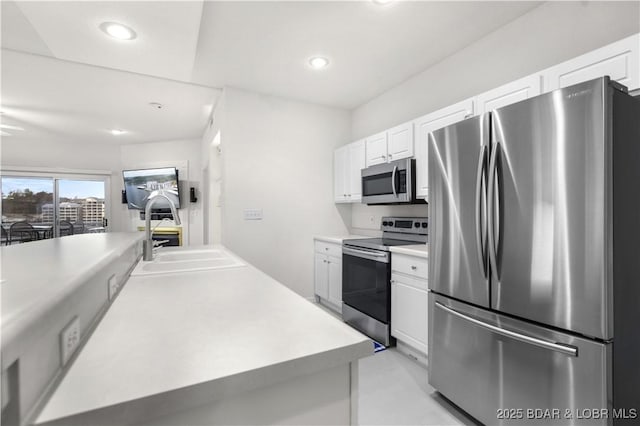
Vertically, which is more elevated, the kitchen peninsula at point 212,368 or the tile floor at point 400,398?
the kitchen peninsula at point 212,368

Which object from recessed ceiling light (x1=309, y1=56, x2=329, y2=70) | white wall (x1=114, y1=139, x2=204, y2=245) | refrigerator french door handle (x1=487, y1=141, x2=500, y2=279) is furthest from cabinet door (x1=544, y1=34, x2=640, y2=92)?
white wall (x1=114, y1=139, x2=204, y2=245)

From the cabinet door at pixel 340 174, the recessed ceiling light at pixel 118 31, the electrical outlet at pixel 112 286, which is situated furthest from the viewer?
the cabinet door at pixel 340 174

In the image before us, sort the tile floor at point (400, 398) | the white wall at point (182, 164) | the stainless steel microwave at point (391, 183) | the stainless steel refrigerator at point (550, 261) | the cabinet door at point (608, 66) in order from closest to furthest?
the stainless steel refrigerator at point (550, 261), the cabinet door at point (608, 66), the tile floor at point (400, 398), the stainless steel microwave at point (391, 183), the white wall at point (182, 164)

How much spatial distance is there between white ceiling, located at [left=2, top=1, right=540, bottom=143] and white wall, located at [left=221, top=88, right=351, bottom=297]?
9.6 inches

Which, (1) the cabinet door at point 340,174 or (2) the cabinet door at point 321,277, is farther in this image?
(1) the cabinet door at point 340,174

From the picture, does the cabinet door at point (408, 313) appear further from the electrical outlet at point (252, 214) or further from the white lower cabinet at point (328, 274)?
the electrical outlet at point (252, 214)

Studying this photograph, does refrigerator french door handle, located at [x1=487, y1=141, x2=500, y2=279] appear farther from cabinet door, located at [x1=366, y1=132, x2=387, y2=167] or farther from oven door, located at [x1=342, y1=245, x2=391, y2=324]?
cabinet door, located at [x1=366, y1=132, x2=387, y2=167]

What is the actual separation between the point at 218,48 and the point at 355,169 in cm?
186

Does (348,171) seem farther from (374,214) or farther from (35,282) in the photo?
(35,282)

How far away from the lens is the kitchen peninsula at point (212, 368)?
0.50 m

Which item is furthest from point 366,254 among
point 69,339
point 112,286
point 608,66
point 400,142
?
point 69,339

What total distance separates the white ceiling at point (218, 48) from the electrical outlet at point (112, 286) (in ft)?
5.81

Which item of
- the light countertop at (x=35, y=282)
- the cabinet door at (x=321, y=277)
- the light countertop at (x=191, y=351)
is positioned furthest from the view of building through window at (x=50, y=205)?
the light countertop at (x=191, y=351)

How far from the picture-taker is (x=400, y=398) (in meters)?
1.91
